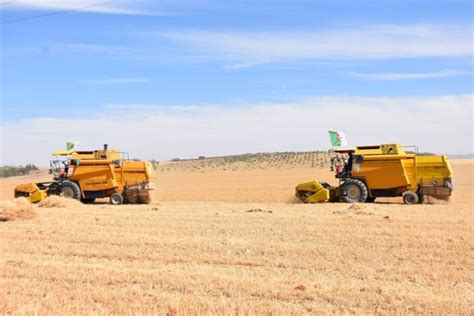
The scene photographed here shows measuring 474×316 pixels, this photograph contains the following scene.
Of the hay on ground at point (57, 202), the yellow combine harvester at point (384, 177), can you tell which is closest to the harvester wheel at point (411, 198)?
the yellow combine harvester at point (384, 177)

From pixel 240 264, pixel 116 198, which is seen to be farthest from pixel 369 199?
pixel 240 264

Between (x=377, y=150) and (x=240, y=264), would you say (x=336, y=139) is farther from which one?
(x=240, y=264)

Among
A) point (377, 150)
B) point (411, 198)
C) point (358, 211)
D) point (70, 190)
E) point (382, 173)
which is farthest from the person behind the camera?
point (70, 190)

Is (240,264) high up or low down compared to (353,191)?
down

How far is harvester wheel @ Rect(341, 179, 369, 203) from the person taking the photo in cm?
2097

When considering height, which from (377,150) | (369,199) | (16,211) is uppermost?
(377,150)

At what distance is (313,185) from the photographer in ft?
70.7

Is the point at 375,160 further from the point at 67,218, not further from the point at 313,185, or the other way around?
the point at 67,218

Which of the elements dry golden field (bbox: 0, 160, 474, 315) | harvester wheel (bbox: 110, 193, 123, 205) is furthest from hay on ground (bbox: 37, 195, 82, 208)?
dry golden field (bbox: 0, 160, 474, 315)

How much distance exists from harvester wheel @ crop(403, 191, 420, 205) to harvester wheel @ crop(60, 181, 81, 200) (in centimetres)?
1243

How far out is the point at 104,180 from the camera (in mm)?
22812

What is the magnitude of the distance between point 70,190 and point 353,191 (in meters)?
11.0

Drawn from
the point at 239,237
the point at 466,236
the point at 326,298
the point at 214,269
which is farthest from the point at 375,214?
the point at 326,298

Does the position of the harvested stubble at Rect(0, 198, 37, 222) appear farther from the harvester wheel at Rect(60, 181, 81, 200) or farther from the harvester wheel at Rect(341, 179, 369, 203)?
the harvester wheel at Rect(341, 179, 369, 203)
